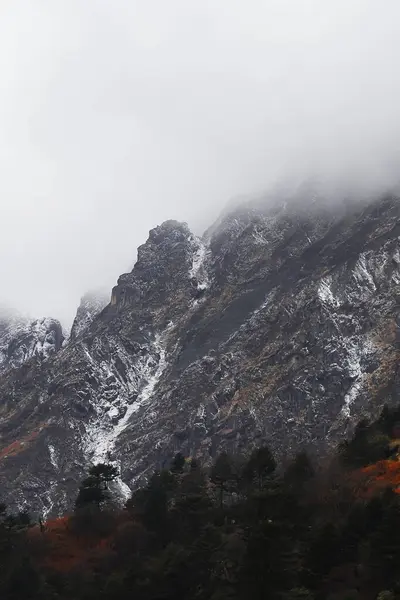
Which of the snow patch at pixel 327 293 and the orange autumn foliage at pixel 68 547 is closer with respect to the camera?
the orange autumn foliage at pixel 68 547

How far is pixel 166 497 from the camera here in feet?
264

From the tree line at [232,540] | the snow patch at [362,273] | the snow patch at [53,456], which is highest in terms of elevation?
the snow patch at [53,456]

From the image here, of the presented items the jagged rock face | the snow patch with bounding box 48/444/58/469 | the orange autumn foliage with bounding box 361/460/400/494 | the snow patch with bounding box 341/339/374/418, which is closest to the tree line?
the orange autumn foliage with bounding box 361/460/400/494

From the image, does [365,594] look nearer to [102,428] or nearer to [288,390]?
[288,390]

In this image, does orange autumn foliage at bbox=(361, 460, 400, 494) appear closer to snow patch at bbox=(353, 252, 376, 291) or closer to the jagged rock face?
the jagged rock face

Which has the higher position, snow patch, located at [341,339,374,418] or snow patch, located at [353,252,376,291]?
snow patch, located at [353,252,376,291]

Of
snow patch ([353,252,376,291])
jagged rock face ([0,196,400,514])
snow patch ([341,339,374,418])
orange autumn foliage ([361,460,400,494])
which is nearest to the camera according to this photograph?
orange autumn foliage ([361,460,400,494])

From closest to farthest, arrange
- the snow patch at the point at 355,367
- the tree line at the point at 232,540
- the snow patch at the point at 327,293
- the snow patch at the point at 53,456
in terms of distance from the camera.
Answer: the tree line at the point at 232,540 < the snow patch at the point at 355,367 < the snow patch at the point at 53,456 < the snow patch at the point at 327,293

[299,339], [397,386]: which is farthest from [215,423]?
[397,386]

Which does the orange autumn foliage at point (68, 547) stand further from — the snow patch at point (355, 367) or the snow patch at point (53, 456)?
the snow patch at point (53, 456)

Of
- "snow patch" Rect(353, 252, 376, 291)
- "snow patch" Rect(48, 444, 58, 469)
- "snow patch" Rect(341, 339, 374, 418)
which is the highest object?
"snow patch" Rect(48, 444, 58, 469)

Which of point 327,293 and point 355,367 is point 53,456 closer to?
point 355,367

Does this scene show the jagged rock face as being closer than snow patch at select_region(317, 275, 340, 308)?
Yes

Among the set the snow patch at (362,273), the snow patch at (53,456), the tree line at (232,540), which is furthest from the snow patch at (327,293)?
the tree line at (232,540)
